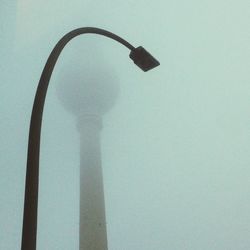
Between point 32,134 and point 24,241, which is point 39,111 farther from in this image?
point 24,241

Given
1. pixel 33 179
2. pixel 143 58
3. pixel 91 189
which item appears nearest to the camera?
pixel 33 179

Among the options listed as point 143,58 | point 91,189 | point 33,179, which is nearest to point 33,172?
point 33,179

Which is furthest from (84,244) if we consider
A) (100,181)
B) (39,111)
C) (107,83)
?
(39,111)

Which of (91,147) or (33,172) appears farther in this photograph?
(91,147)

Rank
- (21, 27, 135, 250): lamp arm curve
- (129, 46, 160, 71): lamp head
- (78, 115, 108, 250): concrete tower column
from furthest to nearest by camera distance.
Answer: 1. (78, 115, 108, 250): concrete tower column
2. (129, 46, 160, 71): lamp head
3. (21, 27, 135, 250): lamp arm curve

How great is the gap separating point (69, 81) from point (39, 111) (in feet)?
127

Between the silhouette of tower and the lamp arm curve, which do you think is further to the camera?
the silhouette of tower

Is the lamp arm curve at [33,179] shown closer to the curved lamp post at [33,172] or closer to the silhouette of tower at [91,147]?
the curved lamp post at [33,172]

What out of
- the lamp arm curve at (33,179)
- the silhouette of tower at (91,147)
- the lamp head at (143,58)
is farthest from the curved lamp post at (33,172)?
the silhouette of tower at (91,147)

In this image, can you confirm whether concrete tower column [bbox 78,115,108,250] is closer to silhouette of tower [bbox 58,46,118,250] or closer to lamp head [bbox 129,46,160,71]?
silhouette of tower [bbox 58,46,118,250]

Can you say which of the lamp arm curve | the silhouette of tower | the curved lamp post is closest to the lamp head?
the curved lamp post

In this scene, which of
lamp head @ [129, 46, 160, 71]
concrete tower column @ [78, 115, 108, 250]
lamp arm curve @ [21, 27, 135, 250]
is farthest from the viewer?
concrete tower column @ [78, 115, 108, 250]

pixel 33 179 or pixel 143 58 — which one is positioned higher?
pixel 143 58

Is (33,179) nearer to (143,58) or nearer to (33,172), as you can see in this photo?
(33,172)
